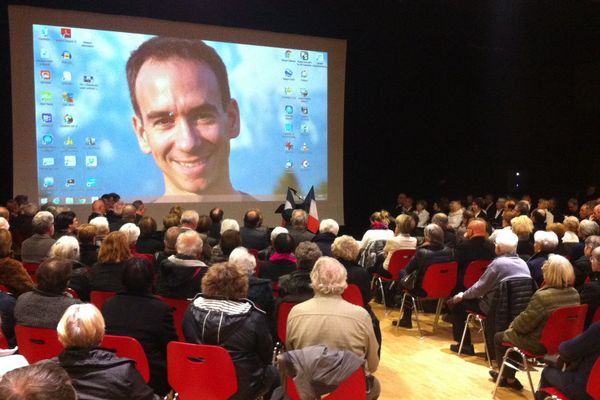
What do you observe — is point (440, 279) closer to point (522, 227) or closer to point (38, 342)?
point (522, 227)

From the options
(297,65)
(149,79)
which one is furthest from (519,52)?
(149,79)

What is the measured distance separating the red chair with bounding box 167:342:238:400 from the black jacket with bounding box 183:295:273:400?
0.14 m

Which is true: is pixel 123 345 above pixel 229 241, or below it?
below

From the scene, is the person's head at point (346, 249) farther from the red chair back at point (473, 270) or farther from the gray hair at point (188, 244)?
the red chair back at point (473, 270)

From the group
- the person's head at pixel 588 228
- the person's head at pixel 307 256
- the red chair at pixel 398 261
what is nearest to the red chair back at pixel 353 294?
the person's head at pixel 307 256

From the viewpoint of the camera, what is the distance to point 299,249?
4.17 meters

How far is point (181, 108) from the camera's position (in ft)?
30.1

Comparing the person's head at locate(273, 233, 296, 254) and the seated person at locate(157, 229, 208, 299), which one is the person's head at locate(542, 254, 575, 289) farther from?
the seated person at locate(157, 229, 208, 299)

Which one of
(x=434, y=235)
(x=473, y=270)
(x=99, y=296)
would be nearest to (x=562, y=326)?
(x=473, y=270)

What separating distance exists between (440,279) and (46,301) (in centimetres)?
378

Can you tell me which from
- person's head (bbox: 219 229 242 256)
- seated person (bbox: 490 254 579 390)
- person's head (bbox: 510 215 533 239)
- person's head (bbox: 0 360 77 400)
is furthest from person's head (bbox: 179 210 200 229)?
person's head (bbox: 0 360 77 400)

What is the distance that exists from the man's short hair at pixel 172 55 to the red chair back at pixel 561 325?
23.6 feet

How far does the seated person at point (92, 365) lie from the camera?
2240mm

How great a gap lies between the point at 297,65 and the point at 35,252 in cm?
637
